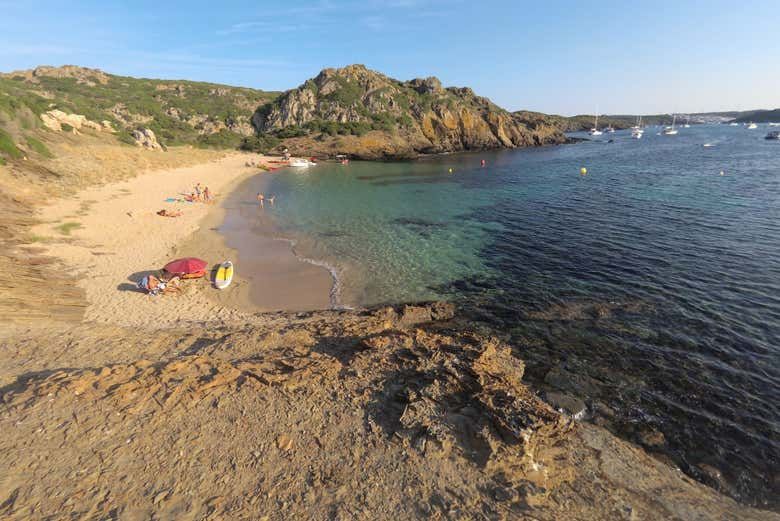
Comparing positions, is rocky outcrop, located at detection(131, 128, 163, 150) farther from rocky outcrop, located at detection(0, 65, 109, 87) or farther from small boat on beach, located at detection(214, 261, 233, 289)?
rocky outcrop, located at detection(0, 65, 109, 87)

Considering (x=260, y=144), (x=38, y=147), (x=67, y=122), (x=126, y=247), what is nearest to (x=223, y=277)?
(x=126, y=247)

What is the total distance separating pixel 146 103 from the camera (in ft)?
287

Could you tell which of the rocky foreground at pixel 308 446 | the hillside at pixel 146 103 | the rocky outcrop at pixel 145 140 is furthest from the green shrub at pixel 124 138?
the rocky foreground at pixel 308 446

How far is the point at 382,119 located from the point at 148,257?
7787cm

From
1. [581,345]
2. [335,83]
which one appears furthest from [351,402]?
[335,83]

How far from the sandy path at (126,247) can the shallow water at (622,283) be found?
6.55 meters

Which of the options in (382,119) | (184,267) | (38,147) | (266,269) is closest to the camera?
(184,267)

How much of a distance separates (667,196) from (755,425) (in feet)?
102

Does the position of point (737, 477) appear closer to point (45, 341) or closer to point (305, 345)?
point (305, 345)

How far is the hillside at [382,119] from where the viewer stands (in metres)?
79.6

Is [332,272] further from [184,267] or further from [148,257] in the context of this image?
[148,257]

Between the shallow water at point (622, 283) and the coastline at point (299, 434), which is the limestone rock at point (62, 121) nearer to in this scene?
the shallow water at point (622, 283)

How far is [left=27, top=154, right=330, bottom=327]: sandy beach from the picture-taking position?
13.6 m

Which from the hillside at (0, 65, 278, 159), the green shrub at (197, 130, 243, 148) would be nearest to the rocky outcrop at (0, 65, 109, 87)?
the hillside at (0, 65, 278, 159)
